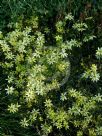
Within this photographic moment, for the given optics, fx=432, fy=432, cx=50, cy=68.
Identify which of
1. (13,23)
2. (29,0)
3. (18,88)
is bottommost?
(18,88)

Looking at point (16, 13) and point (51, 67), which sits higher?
point (16, 13)

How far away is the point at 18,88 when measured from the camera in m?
4.50

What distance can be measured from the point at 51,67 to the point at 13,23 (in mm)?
748

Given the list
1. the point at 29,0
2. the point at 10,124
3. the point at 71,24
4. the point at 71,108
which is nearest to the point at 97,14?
the point at 71,24

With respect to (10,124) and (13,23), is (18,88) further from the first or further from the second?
(13,23)

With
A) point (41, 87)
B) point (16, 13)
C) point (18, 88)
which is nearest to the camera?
point (41, 87)

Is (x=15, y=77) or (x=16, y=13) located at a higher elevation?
(x=16, y=13)

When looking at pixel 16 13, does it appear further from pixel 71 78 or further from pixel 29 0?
pixel 71 78

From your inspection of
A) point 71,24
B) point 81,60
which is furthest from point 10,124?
point 71,24

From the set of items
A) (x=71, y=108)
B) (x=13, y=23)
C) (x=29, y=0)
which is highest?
(x=29, y=0)

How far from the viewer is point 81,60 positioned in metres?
4.68

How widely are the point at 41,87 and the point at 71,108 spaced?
1.29 ft

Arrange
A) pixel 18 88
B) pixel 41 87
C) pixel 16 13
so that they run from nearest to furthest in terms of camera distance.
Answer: pixel 41 87
pixel 18 88
pixel 16 13

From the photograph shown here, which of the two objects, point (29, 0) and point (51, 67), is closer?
point (51, 67)
